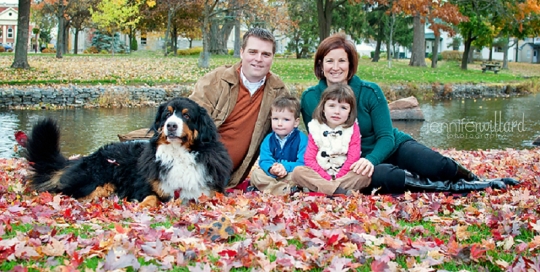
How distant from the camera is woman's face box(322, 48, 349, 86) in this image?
587cm

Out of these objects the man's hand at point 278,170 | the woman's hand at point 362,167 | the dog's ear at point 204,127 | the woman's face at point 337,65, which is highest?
the woman's face at point 337,65

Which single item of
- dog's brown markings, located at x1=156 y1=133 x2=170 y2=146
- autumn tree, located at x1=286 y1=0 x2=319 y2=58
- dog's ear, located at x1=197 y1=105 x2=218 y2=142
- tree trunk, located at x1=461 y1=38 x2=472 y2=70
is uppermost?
autumn tree, located at x1=286 y1=0 x2=319 y2=58

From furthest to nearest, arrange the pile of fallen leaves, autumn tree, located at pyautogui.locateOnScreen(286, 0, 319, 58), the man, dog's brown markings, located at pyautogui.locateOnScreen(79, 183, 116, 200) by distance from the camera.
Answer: autumn tree, located at pyautogui.locateOnScreen(286, 0, 319, 58)
the man
dog's brown markings, located at pyautogui.locateOnScreen(79, 183, 116, 200)
the pile of fallen leaves

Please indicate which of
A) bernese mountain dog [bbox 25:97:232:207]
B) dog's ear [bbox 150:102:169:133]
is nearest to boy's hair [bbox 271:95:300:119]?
bernese mountain dog [bbox 25:97:232:207]

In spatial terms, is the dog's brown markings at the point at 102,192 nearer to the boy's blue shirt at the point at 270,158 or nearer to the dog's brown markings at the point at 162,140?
the dog's brown markings at the point at 162,140

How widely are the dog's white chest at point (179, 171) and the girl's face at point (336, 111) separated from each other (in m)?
1.36

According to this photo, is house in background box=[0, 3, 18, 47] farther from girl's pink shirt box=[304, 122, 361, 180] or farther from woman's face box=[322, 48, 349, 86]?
girl's pink shirt box=[304, 122, 361, 180]

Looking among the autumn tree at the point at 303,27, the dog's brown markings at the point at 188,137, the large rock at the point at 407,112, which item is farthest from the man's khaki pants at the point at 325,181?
the autumn tree at the point at 303,27

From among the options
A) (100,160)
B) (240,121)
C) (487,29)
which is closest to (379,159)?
(240,121)

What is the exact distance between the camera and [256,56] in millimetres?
5922

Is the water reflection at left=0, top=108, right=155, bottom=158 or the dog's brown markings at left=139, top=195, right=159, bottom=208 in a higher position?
the water reflection at left=0, top=108, right=155, bottom=158

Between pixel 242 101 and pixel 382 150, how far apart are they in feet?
5.24

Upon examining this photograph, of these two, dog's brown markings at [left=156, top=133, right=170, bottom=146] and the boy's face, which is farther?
the boy's face

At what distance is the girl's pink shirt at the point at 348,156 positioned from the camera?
5.64 meters
